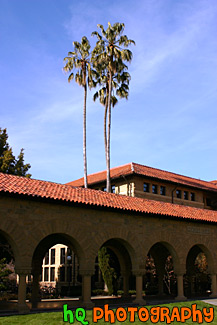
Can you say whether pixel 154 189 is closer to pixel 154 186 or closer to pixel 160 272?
pixel 154 186

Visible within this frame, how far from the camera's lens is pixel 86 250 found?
58.9 feet

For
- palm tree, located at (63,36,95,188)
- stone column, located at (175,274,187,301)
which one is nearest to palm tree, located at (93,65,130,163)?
palm tree, located at (63,36,95,188)

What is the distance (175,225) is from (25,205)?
9.65m

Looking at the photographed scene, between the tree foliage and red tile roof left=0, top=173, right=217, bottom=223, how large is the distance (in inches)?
467

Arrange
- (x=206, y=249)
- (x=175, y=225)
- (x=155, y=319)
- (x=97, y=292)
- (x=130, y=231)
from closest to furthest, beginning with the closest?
(x=155, y=319) → (x=130, y=231) → (x=175, y=225) → (x=206, y=249) → (x=97, y=292)


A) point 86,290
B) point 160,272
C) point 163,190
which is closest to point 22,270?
point 86,290

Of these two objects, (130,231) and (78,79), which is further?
(78,79)

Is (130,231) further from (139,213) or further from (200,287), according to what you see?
(200,287)

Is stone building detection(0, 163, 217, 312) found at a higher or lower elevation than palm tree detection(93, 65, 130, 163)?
lower

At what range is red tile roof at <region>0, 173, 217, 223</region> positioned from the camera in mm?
16902

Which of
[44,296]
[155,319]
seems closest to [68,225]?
[155,319]

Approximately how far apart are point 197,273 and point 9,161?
17.8m

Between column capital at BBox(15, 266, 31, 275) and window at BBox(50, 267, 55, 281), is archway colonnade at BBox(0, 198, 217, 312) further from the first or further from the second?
window at BBox(50, 267, 55, 281)

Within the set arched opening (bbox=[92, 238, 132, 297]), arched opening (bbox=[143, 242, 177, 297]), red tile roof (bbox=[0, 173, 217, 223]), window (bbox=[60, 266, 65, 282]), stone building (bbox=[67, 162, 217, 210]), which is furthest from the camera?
window (bbox=[60, 266, 65, 282])
